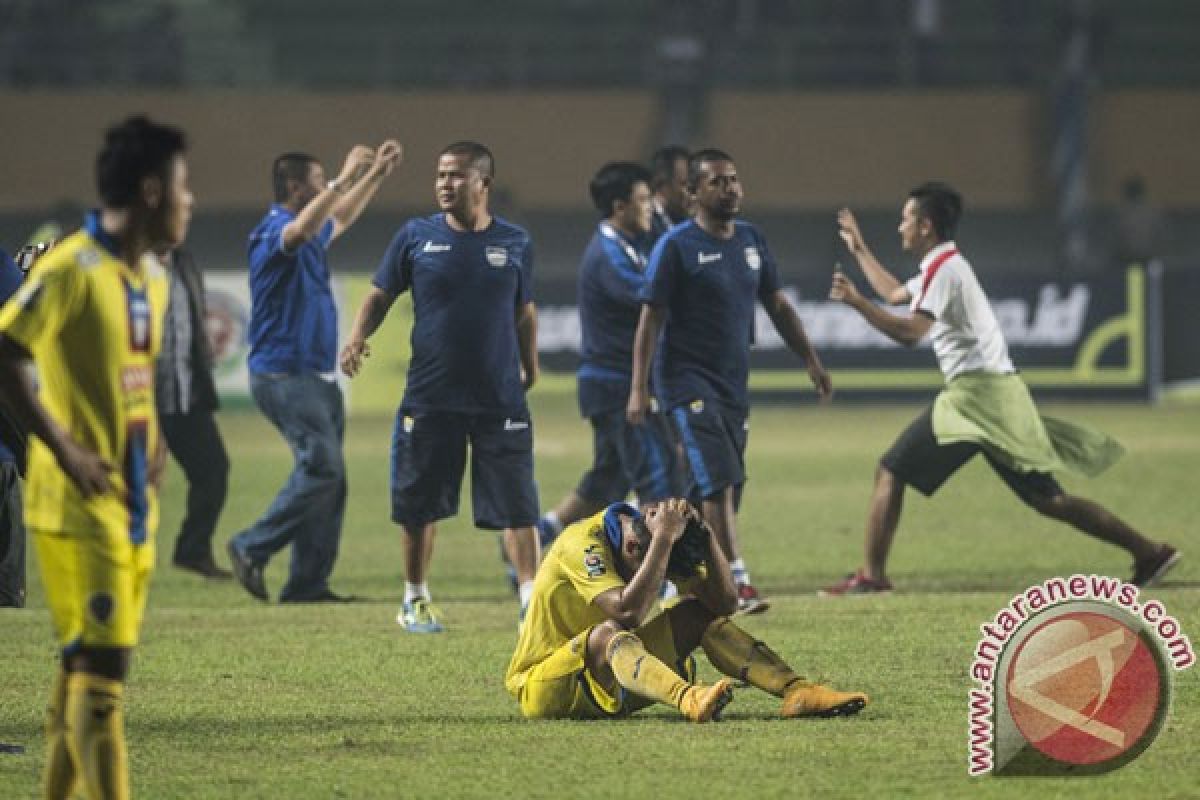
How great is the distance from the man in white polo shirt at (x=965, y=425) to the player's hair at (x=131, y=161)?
5.96m

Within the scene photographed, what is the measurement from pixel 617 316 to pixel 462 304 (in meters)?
2.00

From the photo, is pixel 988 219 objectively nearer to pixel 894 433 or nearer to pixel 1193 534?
pixel 894 433

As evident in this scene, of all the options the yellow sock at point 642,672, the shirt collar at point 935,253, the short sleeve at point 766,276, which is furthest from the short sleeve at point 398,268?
the yellow sock at point 642,672

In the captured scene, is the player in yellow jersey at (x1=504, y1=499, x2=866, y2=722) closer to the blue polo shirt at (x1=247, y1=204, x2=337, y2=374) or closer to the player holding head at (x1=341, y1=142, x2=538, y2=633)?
the player holding head at (x1=341, y1=142, x2=538, y2=633)

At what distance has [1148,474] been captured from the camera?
1841 centimetres

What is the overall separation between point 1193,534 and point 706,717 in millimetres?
7295

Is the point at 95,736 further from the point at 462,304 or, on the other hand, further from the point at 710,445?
the point at 710,445

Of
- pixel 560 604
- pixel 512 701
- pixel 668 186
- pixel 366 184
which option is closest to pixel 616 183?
pixel 668 186

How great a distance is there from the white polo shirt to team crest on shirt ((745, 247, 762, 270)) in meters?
0.81

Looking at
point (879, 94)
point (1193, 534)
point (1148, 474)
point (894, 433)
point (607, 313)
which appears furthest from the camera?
point (879, 94)

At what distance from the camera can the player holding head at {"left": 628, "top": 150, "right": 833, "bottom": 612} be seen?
456 inches

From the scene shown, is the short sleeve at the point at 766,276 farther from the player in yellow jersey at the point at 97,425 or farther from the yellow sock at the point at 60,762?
the yellow sock at the point at 60,762

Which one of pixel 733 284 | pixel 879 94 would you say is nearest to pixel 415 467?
pixel 733 284

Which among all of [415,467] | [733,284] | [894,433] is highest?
[733,284]
